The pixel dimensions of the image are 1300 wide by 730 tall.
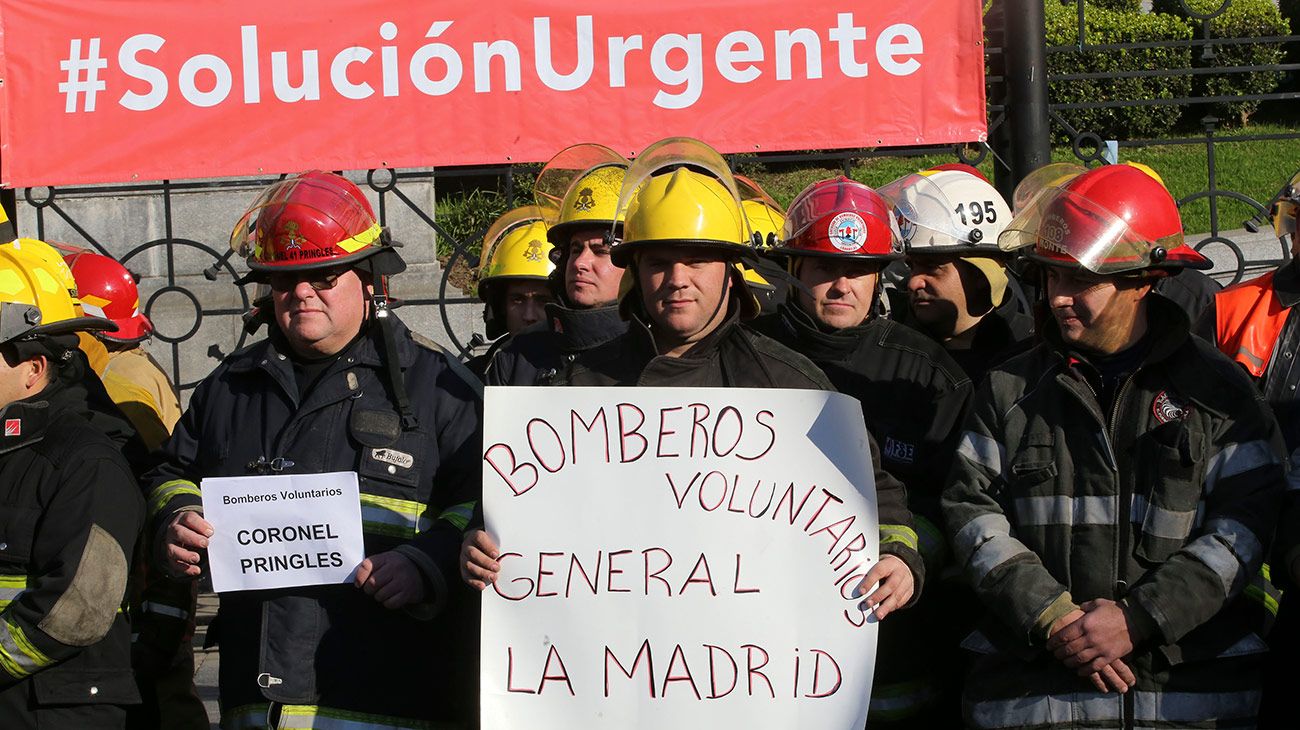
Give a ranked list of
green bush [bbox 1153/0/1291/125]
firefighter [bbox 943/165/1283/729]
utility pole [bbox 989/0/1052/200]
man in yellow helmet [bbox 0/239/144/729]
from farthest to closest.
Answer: green bush [bbox 1153/0/1291/125] < utility pole [bbox 989/0/1052/200] < man in yellow helmet [bbox 0/239/144/729] < firefighter [bbox 943/165/1283/729]

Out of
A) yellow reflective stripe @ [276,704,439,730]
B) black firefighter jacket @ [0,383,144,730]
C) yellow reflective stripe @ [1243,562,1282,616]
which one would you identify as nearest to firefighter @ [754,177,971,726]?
yellow reflective stripe @ [1243,562,1282,616]

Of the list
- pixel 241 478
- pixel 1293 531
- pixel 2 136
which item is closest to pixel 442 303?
pixel 2 136

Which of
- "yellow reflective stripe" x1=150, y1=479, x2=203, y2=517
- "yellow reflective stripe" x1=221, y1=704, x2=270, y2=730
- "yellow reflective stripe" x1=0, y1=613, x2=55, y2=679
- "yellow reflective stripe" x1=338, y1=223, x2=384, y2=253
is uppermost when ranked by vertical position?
"yellow reflective stripe" x1=338, y1=223, x2=384, y2=253

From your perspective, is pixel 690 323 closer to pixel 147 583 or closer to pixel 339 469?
pixel 339 469

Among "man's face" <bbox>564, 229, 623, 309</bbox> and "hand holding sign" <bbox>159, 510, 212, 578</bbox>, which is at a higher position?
"man's face" <bbox>564, 229, 623, 309</bbox>

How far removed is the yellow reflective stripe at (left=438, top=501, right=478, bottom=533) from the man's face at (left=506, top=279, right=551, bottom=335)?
5.55 ft

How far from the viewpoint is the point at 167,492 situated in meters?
3.83

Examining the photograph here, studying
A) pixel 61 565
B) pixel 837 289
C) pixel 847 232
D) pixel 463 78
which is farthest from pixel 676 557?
pixel 463 78

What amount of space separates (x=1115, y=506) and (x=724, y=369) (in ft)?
3.17

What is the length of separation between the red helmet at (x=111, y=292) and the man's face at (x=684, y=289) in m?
2.82

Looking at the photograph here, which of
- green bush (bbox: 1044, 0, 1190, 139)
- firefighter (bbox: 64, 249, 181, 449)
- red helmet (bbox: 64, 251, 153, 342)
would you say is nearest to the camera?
firefighter (bbox: 64, 249, 181, 449)

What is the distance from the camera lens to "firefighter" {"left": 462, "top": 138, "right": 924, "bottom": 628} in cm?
355

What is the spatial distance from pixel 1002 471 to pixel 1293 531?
2.15ft

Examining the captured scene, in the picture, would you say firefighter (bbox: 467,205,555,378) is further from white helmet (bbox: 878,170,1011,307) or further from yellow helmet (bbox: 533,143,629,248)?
white helmet (bbox: 878,170,1011,307)
